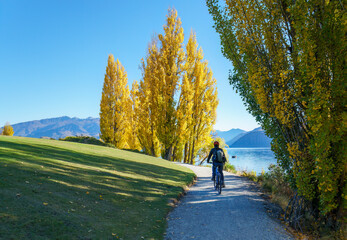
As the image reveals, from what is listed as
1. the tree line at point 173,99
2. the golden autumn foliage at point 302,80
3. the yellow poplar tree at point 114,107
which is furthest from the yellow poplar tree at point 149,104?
the golden autumn foliage at point 302,80

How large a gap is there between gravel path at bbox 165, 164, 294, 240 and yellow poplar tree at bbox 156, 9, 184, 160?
11.6 meters

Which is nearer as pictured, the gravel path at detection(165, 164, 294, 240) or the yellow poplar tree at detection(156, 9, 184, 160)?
the gravel path at detection(165, 164, 294, 240)

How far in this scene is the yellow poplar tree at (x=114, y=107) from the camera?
27031mm

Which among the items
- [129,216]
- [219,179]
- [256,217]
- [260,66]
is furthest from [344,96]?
[129,216]

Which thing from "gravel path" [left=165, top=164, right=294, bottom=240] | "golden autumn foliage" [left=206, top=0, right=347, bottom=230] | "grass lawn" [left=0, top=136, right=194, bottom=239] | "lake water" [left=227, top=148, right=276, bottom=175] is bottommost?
"lake water" [left=227, top=148, right=276, bottom=175]

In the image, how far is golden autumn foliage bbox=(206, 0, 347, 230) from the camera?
5.18m

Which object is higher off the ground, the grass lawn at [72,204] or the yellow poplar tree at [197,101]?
the yellow poplar tree at [197,101]

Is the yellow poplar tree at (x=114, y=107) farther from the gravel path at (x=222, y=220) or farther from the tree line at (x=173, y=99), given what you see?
the gravel path at (x=222, y=220)

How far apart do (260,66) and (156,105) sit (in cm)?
1372

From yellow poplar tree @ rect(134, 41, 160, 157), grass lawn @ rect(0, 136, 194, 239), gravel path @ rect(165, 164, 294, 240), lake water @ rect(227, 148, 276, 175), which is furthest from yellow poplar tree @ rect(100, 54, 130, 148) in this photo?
gravel path @ rect(165, 164, 294, 240)

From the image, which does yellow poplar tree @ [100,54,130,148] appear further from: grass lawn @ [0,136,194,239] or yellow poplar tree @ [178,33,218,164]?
grass lawn @ [0,136,194,239]

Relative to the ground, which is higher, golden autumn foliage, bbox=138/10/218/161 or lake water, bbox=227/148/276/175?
golden autumn foliage, bbox=138/10/218/161

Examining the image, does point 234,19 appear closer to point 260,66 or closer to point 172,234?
point 260,66

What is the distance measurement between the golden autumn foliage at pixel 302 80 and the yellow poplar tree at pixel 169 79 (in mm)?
11679
